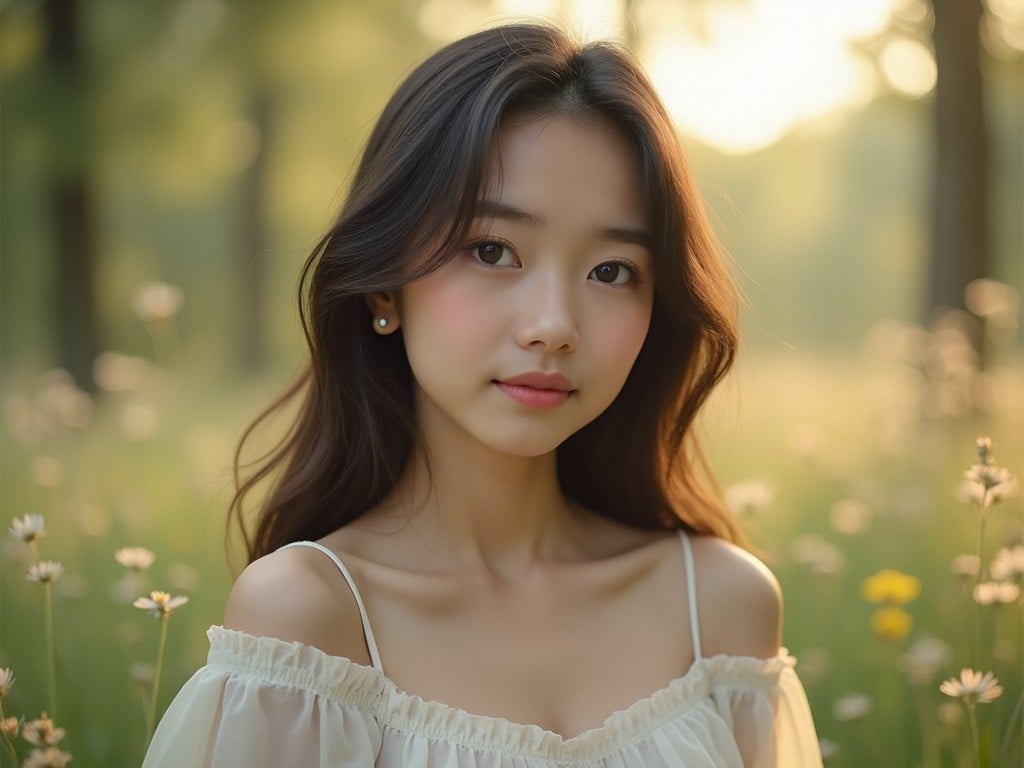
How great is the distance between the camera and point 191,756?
1676 mm

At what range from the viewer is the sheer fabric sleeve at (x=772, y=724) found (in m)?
2.08

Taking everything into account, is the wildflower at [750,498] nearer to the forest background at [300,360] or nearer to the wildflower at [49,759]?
the forest background at [300,360]

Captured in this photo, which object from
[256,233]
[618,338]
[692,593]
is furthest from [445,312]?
[256,233]

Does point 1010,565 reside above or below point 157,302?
below

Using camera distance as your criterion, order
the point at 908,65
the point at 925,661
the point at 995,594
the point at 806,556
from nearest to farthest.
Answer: the point at 995,594
the point at 925,661
the point at 806,556
the point at 908,65

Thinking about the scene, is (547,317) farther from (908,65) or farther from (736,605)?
(908,65)

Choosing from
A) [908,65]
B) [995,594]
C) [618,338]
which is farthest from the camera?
[908,65]

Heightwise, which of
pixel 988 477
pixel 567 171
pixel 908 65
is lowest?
pixel 988 477

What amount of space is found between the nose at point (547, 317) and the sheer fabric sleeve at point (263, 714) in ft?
1.91

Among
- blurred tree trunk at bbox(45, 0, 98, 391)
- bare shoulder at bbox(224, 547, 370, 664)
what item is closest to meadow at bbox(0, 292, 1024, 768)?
bare shoulder at bbox(224, 547, 370, 664)

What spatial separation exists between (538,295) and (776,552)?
2345mm

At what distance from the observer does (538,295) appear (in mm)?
1831

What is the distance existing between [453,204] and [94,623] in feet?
6.52

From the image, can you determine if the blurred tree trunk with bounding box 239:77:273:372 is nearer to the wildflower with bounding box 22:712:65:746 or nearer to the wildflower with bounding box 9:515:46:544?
the wildflower with bounding box 9:515:46:544
